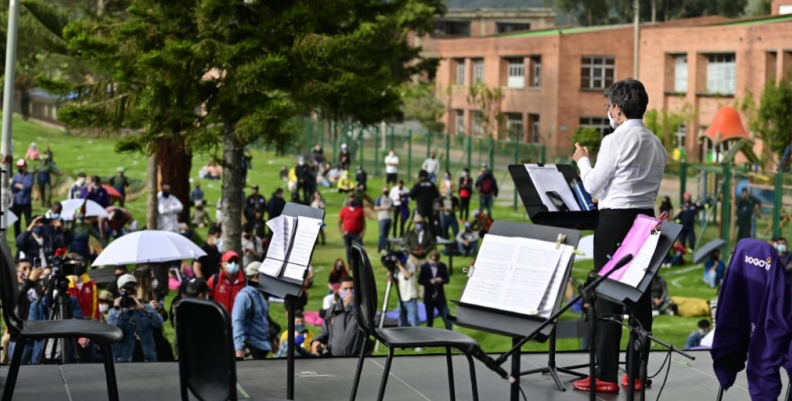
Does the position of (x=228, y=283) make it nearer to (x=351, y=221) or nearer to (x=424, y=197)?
(x=351, y=221)

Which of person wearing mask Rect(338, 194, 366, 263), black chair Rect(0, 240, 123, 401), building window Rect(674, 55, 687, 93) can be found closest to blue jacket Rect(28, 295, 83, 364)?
black chair Rect(0, 240, 123, 401)

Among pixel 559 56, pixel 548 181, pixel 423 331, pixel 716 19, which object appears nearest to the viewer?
pixel 423 331

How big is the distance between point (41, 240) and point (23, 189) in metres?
8.93

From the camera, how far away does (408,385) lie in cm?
786

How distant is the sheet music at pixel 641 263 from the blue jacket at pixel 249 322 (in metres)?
6.35

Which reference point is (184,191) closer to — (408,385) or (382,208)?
(382,208)

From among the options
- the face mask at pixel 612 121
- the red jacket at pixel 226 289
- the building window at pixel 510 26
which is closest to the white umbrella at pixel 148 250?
the red jacket at pixel 226 289

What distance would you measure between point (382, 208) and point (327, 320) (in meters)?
16.3

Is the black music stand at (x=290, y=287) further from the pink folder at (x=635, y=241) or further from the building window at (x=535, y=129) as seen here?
the building window at (x=535, y=129)

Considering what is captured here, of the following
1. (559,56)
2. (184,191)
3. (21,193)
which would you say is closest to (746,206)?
(184,191)

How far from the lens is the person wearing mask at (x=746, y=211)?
28.5 meters

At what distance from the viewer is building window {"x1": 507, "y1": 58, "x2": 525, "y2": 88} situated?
64.9 metres

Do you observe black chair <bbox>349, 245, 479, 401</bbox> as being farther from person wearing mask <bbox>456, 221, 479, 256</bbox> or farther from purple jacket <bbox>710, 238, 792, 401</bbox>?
person wearing mask <bbox>456, 221, 479, 256</bbox>

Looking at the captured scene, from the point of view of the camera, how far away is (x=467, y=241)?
98.2ft
